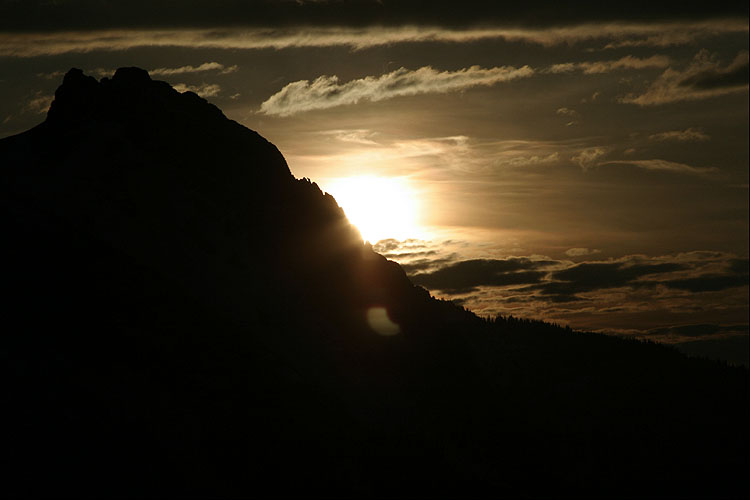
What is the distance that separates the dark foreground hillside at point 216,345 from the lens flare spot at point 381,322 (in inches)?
15.6

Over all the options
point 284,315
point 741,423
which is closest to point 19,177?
point 284,315

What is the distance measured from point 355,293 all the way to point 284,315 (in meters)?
17.8

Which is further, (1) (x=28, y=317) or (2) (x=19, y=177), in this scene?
(2) (x=19, y=177)

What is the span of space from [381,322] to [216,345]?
116 feet

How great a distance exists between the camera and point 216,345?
84562 millimetres

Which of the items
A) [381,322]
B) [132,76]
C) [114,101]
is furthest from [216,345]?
[132,76]

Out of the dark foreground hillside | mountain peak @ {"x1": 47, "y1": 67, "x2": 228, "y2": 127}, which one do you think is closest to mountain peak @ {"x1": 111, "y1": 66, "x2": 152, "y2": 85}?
mountain peak @ {"x1": 47, "y1": 67, "x2": 228, "y2": 127}

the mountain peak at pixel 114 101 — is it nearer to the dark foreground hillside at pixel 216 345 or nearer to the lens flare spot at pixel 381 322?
the dark foreground hillside at pixel 216 345

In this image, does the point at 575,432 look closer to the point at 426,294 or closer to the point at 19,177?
the point at 426,294

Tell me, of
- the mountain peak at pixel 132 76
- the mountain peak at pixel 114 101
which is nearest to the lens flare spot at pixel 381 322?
the mountain peak at pixel 114 101

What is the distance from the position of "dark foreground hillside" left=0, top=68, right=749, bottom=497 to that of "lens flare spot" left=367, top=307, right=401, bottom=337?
1.30 feet

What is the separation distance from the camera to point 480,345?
158750mm

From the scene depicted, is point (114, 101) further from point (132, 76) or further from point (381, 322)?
point (381, 322)

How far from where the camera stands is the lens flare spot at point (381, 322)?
113m
